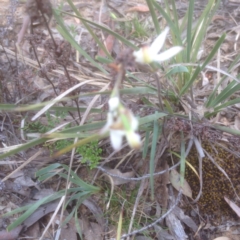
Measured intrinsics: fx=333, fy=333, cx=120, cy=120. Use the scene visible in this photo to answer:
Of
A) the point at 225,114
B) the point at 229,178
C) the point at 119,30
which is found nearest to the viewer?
the point at 229,178

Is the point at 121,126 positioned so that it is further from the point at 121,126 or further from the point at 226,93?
the point at 226,93

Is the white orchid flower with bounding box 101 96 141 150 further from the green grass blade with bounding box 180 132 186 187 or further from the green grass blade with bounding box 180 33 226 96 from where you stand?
the green grass blade with bounding box 180 132 186 187

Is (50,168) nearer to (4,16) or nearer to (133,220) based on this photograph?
(133,220)

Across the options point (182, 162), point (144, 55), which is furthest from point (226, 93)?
point (144, 55)

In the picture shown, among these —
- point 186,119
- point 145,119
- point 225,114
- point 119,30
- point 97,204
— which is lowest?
point 97,204

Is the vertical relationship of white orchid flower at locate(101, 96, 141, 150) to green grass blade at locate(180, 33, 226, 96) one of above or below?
above

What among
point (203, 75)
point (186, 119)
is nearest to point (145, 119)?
point (186, 119)

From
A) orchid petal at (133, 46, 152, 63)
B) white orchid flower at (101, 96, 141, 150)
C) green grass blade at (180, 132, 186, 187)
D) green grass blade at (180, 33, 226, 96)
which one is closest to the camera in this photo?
white orchid flower at (101, 96, 141, 150)

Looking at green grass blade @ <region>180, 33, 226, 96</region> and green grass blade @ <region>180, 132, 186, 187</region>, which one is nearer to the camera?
green grass blade @ <region>180, 33, 226, 96</region>

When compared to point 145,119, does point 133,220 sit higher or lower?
lower

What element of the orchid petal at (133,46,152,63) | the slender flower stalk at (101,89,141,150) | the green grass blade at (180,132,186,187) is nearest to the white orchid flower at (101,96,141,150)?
the slender flower stalk at (101,89,141,150)
